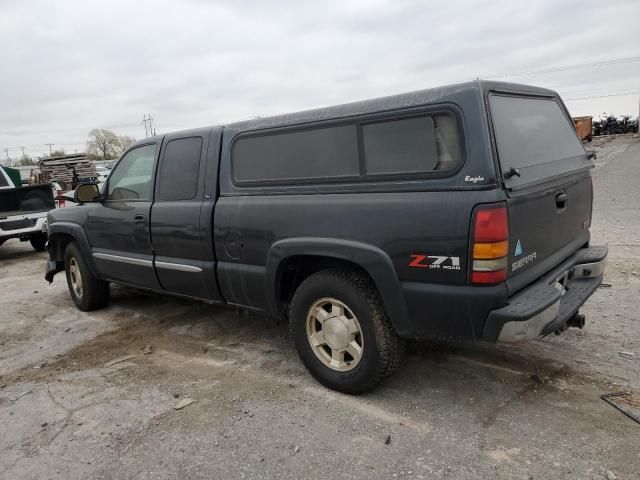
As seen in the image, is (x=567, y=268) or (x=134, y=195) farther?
(x=134, y=195)

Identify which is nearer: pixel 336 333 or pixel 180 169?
pixel 336 333

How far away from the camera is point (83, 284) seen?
562cm

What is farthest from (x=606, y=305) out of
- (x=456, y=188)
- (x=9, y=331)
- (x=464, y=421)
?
(x=9, y=331)

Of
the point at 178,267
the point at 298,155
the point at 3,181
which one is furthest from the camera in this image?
the point at 3,181

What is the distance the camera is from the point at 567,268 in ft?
11.3

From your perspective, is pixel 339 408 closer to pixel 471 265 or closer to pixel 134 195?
pixel 471 265

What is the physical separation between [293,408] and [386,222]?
136cm

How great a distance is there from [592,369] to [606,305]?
1470 mm

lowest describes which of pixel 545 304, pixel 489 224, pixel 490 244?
pixel 545 304

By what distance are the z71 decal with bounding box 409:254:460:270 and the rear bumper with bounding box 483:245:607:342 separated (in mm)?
329

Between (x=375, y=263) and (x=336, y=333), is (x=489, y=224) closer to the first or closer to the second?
(x=375, y=263)

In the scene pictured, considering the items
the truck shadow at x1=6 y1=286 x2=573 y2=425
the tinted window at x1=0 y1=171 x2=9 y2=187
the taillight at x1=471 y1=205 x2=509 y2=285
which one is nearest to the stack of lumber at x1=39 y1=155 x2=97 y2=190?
the tinted window at x1=0 y1=171 x2=9 y2=187

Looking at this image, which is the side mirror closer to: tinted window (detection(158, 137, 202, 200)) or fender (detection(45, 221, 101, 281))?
fender (detection(45, 221, 101, 281))

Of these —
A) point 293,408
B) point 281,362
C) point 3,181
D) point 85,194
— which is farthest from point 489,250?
point 3,181
